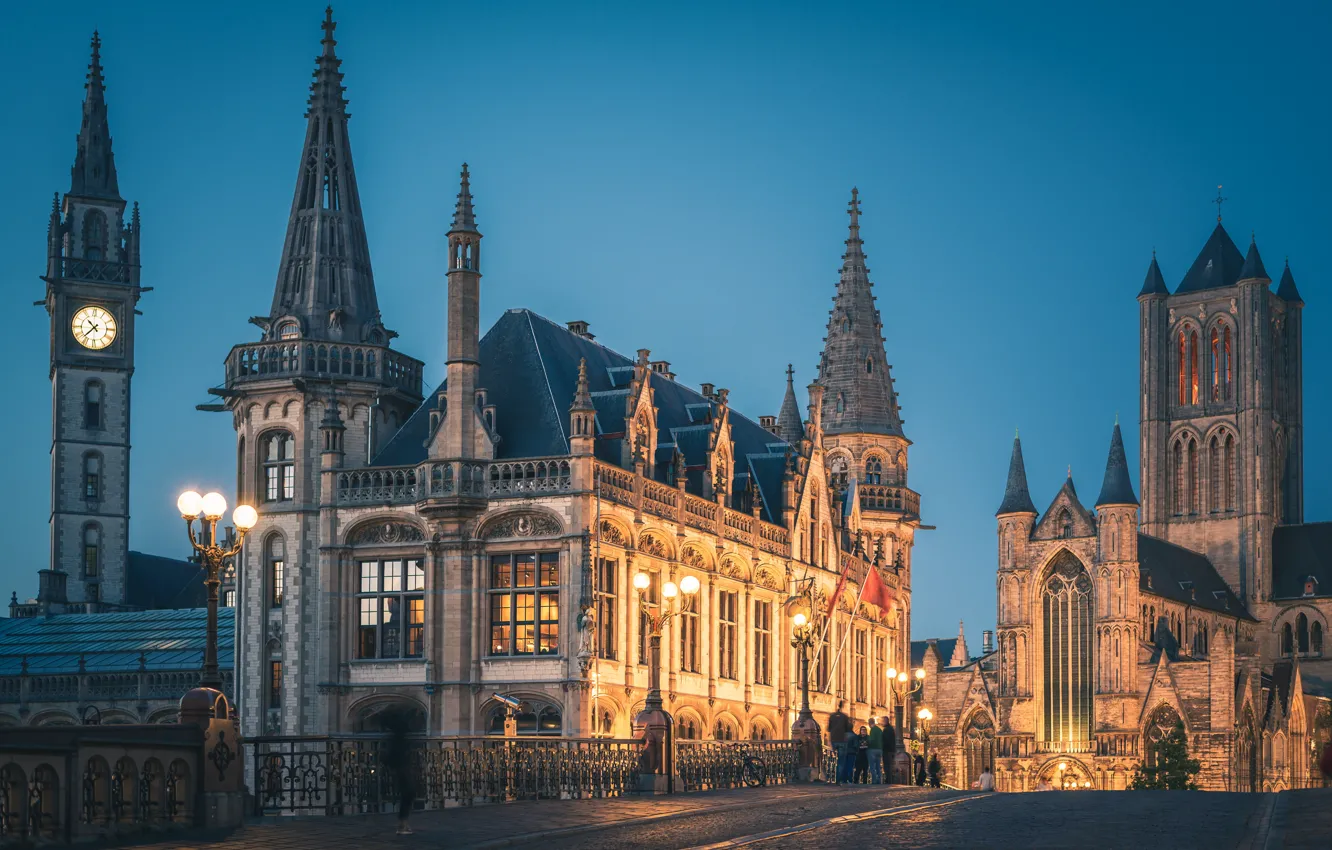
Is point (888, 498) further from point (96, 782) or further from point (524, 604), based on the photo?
point (96, 782)

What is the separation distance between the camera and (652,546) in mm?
64312

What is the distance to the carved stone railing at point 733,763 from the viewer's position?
42844mm

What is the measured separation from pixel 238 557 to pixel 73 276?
54.2m

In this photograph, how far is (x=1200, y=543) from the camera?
156875 millimetres

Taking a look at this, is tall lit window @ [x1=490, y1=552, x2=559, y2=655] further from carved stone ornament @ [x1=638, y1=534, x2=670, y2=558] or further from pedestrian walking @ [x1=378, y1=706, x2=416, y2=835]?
pedestrian walking @ [x1=378, y1=706, x2=416, y2=835]

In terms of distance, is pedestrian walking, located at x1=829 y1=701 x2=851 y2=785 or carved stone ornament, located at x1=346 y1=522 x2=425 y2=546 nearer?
pedestrian walking, located at x1=829 y1=701 x2=851 y2=785

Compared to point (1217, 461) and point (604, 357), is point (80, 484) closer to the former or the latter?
point (604, 357)

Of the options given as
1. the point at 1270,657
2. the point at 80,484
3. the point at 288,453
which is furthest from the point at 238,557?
the point at 1270,657

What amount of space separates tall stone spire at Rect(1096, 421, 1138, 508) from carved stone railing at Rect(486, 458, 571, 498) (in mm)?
82681

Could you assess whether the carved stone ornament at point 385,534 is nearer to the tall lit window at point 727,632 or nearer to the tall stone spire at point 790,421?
the tall lit window at point 727,632

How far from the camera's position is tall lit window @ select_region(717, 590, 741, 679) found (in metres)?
69.8

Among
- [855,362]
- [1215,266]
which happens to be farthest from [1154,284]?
[855,362]

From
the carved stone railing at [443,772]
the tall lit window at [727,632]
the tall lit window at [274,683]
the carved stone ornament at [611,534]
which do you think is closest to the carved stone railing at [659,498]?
the carved stone ornament at [611,534]

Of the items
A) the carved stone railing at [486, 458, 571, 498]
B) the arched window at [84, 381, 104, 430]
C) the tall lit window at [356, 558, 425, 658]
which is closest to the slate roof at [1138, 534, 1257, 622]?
the arched window at [84, 381, 104, 430]
